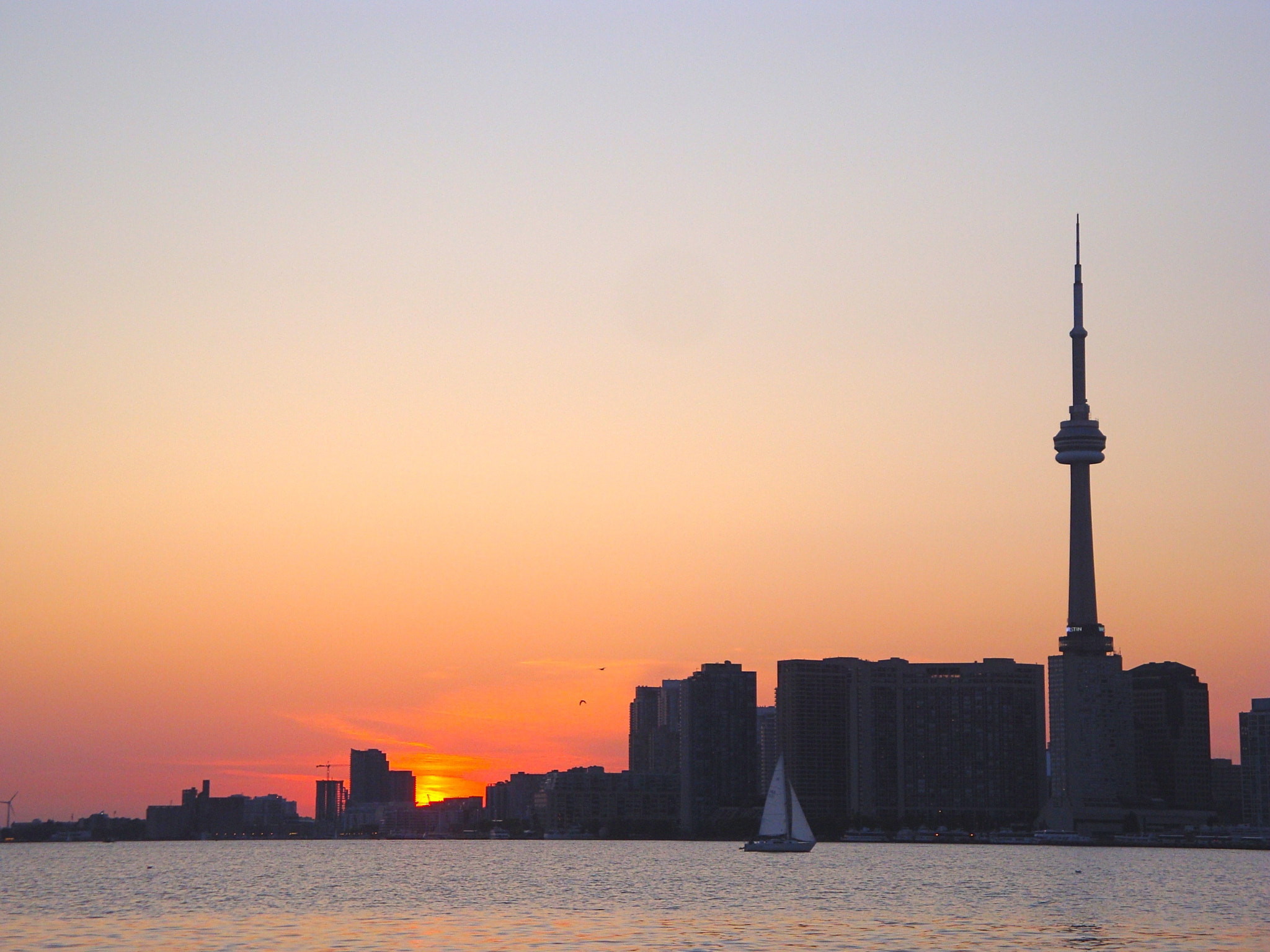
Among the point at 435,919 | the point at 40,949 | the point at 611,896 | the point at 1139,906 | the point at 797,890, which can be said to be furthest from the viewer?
the point at 797,890

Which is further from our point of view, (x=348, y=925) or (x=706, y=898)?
(x=706, y=898)

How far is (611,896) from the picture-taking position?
538ft

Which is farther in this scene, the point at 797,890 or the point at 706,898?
the point at 797,890

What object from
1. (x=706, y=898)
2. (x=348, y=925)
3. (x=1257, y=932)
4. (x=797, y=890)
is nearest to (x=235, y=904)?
(x=348, y=925)

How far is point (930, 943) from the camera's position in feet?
357

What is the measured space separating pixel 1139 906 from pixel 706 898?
3974cm

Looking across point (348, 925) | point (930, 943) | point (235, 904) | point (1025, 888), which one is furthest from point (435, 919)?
point (1025, 888)

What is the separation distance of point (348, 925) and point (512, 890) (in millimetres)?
58217

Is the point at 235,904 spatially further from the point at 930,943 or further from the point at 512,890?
the point at 930,943

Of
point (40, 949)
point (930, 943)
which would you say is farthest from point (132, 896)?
point (930, 943)

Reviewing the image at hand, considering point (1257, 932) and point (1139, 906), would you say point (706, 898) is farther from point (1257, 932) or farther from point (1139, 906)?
point (1257, 932)

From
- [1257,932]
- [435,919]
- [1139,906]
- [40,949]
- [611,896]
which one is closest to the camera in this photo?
[40,949]

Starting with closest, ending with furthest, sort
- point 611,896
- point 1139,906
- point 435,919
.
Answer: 1. point 435,919
2. point 1139,906
3. point 611,896

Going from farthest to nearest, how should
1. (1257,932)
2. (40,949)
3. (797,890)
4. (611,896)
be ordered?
(797,890)
(611,896)
(1257,932)
(40,949)
